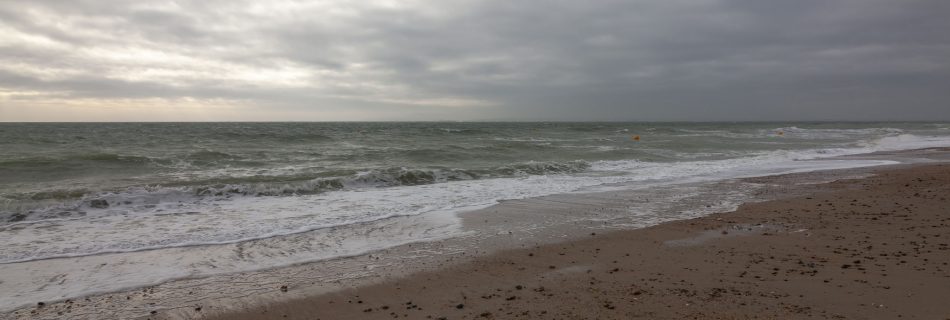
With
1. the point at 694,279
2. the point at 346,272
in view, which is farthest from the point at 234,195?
the point at 694,279

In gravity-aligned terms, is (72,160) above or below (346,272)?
above

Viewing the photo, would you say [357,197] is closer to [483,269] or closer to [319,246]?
[319,246]

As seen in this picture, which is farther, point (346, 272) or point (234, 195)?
point (234, 195)

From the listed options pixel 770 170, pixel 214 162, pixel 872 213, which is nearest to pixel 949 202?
pixel 872 213

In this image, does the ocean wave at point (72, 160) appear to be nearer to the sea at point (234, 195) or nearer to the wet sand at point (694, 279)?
the sea at point (234, 195)

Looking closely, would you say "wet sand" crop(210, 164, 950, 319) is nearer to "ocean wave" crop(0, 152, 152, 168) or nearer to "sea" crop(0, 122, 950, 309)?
"sea" crop(0, 122, 950, 309)

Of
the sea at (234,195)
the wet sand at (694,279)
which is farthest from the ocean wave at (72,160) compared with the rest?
the wet sand at (694,279)

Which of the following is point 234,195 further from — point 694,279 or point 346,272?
point 694,279

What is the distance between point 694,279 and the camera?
494 cm

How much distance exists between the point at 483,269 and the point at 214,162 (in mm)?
15430

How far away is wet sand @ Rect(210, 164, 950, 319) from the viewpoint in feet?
13.6

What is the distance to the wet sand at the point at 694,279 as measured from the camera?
4160 mm

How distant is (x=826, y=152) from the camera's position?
2417 centimetres

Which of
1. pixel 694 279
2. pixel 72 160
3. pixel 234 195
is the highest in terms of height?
pixel 72 160
